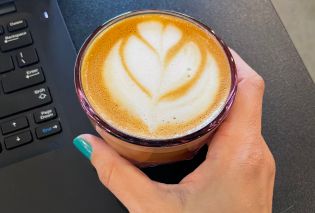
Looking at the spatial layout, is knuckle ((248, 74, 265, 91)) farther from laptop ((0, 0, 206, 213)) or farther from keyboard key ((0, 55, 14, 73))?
keyboard key ((0, 55, 14, 73))

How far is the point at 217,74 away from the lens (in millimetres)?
443

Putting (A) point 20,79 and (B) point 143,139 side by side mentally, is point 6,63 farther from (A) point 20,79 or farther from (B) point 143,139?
(B) point 143,139

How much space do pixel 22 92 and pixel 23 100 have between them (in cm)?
1

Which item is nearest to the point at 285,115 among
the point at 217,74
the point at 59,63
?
the point at 217,74

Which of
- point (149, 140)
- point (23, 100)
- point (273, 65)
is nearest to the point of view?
point (149, 140)

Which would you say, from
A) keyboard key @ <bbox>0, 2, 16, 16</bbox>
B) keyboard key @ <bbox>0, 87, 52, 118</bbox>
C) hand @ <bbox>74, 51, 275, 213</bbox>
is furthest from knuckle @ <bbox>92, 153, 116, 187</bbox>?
keyboard key @ <bbox>0, 2, 16, 16</bbox>

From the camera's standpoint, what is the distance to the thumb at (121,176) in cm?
42

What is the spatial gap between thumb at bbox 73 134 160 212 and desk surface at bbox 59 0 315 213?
18cm

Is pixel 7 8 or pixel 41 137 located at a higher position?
pixel 7 8

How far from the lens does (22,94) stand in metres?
0.51

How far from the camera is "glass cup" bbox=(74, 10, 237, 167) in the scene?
405 mm

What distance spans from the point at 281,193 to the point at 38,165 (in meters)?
0.27

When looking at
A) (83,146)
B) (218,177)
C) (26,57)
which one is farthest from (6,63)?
(218,177)

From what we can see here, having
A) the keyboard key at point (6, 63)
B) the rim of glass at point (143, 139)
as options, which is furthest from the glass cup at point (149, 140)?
the keyboard key at point (6, 63)
